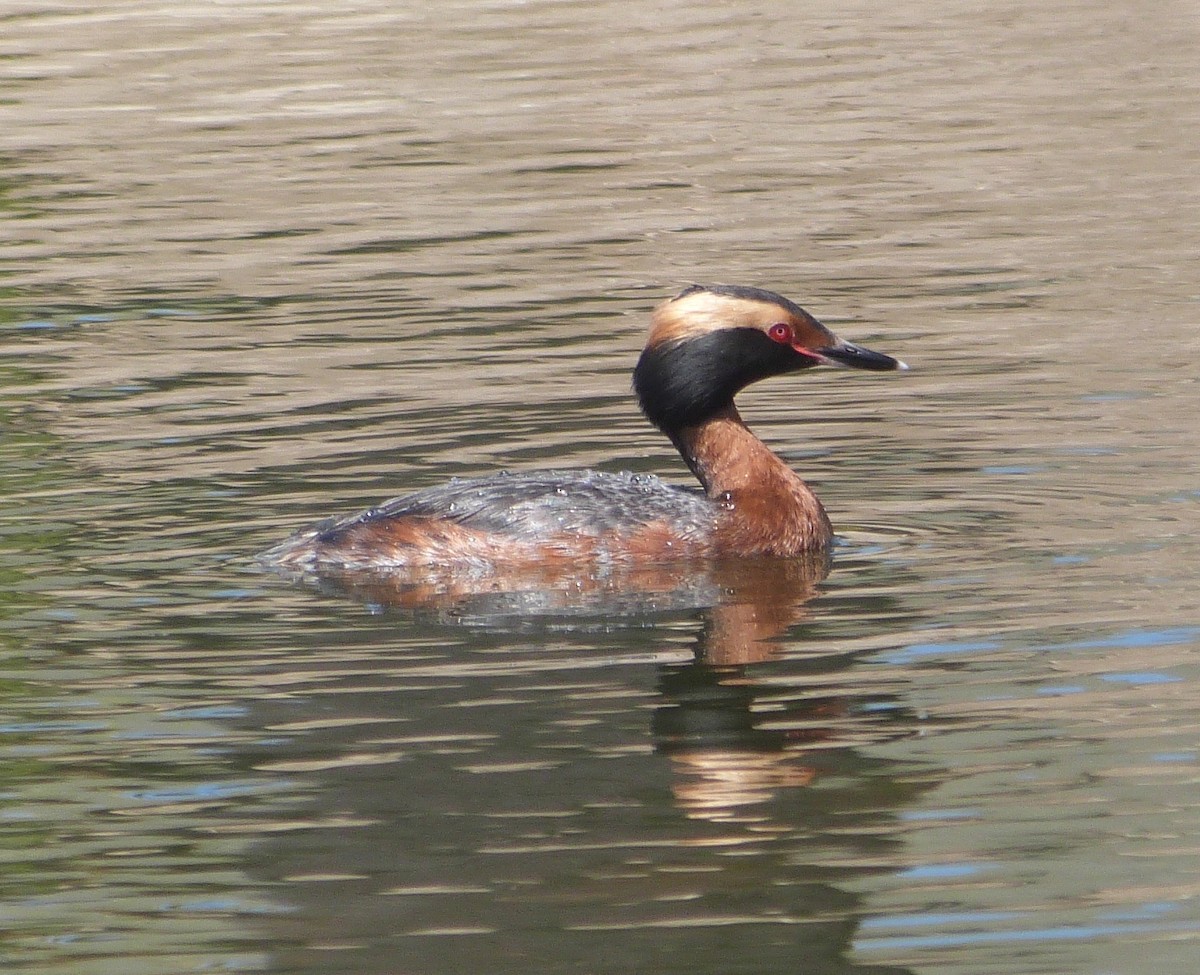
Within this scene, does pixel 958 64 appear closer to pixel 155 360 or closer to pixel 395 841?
pixel 155 360

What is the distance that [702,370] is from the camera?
35.9ft

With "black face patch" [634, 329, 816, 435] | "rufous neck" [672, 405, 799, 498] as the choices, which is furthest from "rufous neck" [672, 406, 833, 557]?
"black face patch" [634, 329, 816, 435]

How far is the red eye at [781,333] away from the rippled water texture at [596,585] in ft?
2.85

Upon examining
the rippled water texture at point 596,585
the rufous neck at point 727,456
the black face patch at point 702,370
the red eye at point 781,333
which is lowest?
the rippled water texture at point 596,585

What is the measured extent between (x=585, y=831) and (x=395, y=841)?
1.85 ft

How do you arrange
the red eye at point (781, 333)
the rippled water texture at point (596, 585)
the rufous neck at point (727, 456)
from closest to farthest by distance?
the rippled water texture at point (596, 585) < the rufous neck at point (727, 456) < the red eye at point (781, 333)

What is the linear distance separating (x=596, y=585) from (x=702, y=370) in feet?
4.20

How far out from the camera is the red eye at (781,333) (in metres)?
11.0

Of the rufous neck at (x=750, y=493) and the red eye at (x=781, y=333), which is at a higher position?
the red eye at (x=781, y=333)

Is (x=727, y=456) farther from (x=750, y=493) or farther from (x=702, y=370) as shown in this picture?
(x=702, y=370)

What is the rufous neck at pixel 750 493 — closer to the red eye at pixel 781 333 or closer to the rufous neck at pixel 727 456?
the rufous neck at pixel 727 456

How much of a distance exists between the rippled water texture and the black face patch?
0.81 meters

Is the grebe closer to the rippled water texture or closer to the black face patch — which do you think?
the black face patch

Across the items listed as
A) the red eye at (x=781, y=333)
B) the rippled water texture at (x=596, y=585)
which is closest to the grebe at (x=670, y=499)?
the red eye at (x=781, y=333)
